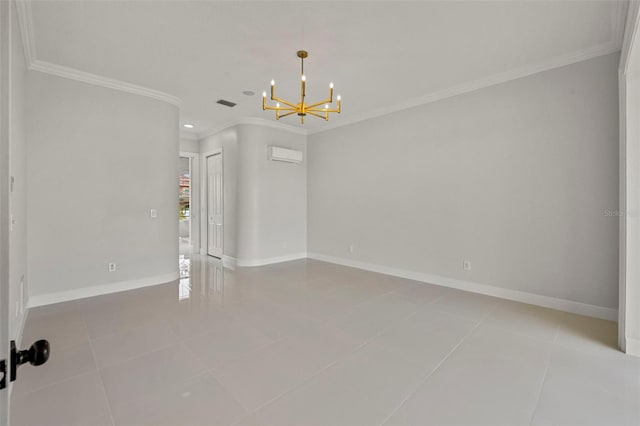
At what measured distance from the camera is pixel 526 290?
3.81 meters

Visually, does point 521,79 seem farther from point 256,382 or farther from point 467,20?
point 256,382

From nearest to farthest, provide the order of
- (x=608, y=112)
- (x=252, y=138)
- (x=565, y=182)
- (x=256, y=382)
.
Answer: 1. (x=256, y=382)
2. (x=608, y=112)
3. (x=565, y=182)
4. (x=252, y=138)

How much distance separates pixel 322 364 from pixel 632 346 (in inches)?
102

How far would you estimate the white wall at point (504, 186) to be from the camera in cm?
331

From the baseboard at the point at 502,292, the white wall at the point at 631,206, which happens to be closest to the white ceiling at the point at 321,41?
the white wall at the point at 631,206

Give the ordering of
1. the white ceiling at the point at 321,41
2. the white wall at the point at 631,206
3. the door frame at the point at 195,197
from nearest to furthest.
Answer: the white wall at the point at 631,206
the white ceiling at the point at 321,41
the door frame at the point at 195,197

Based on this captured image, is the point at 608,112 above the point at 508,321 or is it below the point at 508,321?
above

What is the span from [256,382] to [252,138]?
4707 millimetres

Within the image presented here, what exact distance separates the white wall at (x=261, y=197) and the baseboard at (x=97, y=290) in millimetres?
1606

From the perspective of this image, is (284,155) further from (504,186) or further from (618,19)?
(618,19)

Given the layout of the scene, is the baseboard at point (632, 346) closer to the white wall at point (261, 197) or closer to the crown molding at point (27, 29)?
the white wall at point (261, 197)

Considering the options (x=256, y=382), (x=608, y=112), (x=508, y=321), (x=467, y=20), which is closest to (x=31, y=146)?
(x=256, y=382)

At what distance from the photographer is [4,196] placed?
71 centimetres

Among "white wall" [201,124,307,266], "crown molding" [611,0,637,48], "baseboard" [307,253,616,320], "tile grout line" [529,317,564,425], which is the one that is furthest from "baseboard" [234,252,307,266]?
"crown molding" [611,0,637,48]
